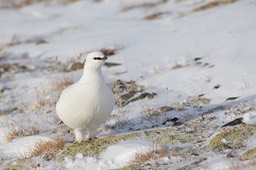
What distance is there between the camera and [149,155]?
5.96 metres

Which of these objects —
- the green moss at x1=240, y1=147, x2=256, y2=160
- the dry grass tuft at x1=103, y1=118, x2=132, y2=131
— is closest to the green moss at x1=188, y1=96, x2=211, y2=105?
the dry grass tuft at x1=103, y1=118, x2=132, y2=131

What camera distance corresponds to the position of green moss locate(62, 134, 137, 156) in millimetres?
6513

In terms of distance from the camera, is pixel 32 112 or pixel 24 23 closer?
pixel 32 112

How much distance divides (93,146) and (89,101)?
54cm

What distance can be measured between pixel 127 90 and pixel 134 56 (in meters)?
2.35

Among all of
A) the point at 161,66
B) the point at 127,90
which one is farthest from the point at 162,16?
the point at 127,90

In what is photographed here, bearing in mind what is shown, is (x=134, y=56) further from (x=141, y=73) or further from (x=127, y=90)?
(x=127, y=90)

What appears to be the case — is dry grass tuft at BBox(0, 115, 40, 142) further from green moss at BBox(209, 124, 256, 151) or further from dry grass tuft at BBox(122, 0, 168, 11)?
dry grass tuft at BBox(122, 0, 168, 11)

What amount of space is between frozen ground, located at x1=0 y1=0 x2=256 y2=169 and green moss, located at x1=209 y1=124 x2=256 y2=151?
0.04 feet

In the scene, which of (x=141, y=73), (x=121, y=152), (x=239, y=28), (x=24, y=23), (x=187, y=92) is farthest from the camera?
(x=24, y=23)

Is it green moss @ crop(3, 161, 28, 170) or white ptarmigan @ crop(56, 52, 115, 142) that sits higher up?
white ptarmigan @ crop(56, 52, 115, 142)

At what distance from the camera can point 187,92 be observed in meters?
9.14

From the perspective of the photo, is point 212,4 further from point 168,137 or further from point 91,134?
point 168,137

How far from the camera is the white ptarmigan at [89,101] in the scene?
21.9 ft
